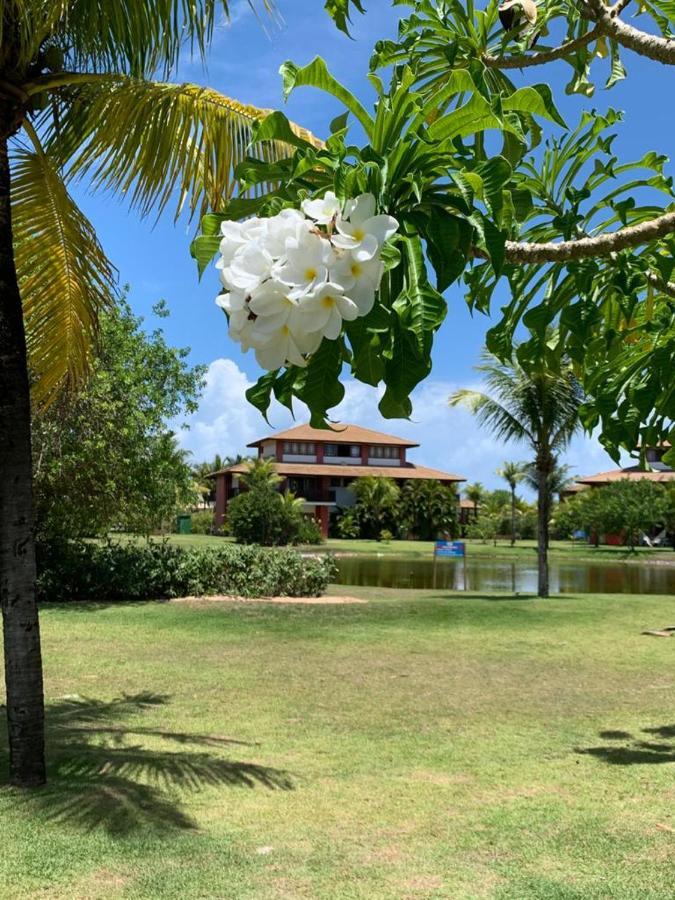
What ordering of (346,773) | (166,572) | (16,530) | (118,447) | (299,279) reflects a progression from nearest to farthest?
(299,279) < (16,530) < (346,773) < (118,447) < (166,572)

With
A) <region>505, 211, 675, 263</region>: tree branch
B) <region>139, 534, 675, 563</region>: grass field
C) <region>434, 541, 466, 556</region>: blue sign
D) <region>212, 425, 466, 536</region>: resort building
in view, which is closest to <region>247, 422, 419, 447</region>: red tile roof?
<region>212, 425, 466, 536</region>: resort building

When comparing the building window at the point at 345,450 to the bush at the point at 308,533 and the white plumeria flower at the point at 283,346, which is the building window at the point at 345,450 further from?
the white plumeria flower at the point at 283,346

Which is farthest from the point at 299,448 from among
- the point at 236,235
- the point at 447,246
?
the point at 236,235

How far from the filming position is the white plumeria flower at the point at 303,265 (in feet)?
4.51

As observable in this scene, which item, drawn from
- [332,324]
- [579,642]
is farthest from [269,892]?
[579,642]

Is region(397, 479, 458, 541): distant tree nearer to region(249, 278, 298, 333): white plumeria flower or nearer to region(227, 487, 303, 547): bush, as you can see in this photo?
region(227, 487, 303, 547): bush

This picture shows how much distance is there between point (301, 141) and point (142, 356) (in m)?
14.5

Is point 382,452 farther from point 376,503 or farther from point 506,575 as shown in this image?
point 506,575

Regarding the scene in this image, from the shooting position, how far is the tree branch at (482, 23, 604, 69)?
11.9ft

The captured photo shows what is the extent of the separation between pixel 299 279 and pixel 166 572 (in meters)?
15.7

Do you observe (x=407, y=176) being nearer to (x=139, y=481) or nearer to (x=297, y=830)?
(x=297, y=830)

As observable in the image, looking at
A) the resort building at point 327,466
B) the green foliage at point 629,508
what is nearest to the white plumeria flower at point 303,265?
the green foliage at point 629,508

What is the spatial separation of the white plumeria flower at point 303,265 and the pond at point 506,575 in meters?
21.4

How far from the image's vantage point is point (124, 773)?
556 cm
